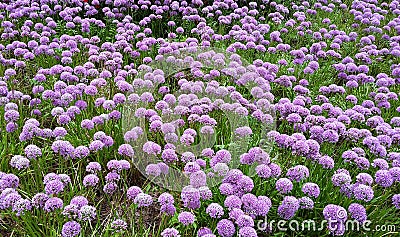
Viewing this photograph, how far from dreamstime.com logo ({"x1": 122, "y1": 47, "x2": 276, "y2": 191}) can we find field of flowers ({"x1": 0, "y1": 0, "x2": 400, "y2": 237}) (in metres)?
0.02

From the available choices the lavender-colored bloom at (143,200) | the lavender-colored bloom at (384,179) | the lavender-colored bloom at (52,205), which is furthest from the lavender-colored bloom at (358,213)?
the lavender-colored bloom at (52,205)

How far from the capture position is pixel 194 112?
4.07 metres

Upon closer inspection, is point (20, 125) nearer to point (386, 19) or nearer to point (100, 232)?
point (100, 232)

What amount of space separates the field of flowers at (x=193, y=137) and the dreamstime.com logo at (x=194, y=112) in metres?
0.02

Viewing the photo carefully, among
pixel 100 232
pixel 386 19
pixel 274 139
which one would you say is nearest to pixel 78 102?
pixel 100 232

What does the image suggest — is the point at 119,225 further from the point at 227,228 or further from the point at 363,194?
the point at 363,194

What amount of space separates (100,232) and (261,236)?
52.1 inches

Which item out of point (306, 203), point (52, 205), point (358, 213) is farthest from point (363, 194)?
point (52, 205)

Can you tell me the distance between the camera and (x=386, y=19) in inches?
307

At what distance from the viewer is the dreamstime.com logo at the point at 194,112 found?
3.74 m

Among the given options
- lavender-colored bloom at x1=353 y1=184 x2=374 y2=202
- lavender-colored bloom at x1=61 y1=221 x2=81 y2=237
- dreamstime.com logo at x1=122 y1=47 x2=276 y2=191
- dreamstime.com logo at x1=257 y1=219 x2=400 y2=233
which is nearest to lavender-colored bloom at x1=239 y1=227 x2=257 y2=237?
dreamstime.com logo at x1=257 y1=219 x2=400 y2=233

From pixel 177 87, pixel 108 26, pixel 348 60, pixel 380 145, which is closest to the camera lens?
pixel 380 145

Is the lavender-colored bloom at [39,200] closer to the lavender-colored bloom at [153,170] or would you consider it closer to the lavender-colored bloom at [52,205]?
the lavender-colored bloom at [52,205]

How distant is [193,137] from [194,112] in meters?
0.37
